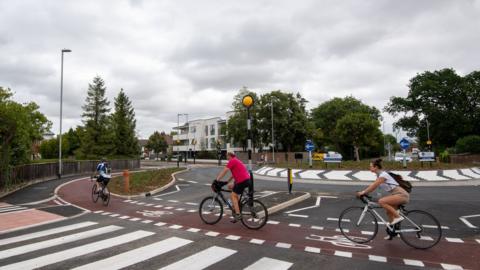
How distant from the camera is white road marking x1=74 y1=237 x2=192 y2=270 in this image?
5.38m

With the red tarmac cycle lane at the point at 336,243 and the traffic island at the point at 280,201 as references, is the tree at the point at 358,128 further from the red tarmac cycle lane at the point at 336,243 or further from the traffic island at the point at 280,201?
the red tarmac cycle lane at the point at 336,243

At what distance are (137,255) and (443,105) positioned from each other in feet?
183

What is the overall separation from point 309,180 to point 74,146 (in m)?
74.2

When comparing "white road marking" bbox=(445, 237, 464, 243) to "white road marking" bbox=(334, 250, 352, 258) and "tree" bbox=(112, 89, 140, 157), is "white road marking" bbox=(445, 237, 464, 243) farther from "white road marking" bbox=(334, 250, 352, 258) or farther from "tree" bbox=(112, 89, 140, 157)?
"tree" bbox=(112, 89, 140, 157)

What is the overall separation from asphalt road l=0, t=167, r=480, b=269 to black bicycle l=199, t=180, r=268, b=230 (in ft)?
0.80

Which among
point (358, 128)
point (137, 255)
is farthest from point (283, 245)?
point (358, 128)

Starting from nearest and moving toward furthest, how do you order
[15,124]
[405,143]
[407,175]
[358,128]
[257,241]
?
1. [257,241]
2. [15,124]
3. [407,175]
4. [405,143]
5. [358,128]

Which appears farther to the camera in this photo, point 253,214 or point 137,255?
point 253,214

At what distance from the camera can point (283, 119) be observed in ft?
173

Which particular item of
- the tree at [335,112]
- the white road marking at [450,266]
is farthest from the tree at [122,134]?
the white road marking at [450,266]

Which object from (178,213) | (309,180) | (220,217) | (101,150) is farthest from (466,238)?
(101,150)

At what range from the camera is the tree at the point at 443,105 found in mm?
47656

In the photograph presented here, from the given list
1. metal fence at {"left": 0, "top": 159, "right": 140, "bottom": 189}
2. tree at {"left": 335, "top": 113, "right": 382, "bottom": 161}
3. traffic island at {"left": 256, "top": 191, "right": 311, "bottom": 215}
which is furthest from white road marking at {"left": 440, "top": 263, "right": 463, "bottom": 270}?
tree at {"left": 335, "top": 113, "right": 382, "bottom": 161}

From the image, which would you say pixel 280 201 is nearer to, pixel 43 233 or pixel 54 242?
pixel 54 242
